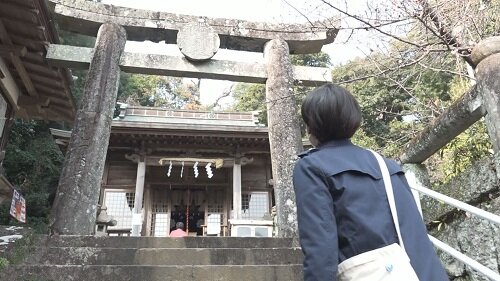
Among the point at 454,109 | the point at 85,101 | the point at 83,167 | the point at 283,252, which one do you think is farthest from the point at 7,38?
the point at 454,109

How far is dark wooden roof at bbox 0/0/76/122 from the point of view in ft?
17.4

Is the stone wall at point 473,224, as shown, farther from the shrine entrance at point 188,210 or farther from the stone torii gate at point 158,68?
the shrine entrance at point 188,210

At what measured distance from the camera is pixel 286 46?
6.83 meters

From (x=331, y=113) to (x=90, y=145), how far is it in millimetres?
4560

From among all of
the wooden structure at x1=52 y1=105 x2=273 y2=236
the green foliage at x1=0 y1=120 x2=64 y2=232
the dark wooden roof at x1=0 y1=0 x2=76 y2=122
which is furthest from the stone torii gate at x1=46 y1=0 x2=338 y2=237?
the green foliage at x1=0 y1=120 x2=64 y2=232

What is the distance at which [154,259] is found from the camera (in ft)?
12.2

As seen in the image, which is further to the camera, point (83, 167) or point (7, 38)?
point (7, 38)

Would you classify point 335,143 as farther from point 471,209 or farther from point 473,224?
point 473,224

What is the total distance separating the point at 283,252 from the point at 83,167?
2855mm

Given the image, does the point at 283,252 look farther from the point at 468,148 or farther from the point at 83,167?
the point at 83,167

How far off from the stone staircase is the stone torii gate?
864 millimetres

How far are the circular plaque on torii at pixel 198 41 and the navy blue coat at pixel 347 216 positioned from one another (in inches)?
213

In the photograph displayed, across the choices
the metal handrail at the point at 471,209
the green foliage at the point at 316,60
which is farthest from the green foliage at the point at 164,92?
the metal handrail at the point at 471,209

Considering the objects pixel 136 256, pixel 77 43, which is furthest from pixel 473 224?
pixel 77 43
